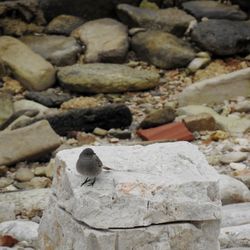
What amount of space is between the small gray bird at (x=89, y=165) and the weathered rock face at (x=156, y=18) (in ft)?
19.7

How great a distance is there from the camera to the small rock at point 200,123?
7.53 meters

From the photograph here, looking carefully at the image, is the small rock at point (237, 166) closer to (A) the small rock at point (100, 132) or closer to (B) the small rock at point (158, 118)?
(B) the small rock at point (158, 118)

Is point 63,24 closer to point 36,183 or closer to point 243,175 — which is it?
point 36,183

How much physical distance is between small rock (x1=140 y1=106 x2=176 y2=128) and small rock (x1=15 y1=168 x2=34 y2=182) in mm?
1383

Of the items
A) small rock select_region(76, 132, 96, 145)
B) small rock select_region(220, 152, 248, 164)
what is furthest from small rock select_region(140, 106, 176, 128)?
small rock select_region(220, 152, 248, 164)

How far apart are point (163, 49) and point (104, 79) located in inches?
38.6

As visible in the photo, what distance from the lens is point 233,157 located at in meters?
6.86

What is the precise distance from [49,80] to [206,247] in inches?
199

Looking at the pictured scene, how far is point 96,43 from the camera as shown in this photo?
9.53m

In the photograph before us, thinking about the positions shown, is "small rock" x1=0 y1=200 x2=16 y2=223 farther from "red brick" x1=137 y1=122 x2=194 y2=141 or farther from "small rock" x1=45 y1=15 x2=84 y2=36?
"small rock" x1=45 y1=15 x2=84 y2=36

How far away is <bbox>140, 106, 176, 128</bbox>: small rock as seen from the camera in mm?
7715

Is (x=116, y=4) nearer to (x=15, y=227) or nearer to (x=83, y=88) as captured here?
(x=83, y=88)

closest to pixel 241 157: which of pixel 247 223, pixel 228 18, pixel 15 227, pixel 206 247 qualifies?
pixel 247 223

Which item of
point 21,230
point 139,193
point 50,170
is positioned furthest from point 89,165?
point 50,170
